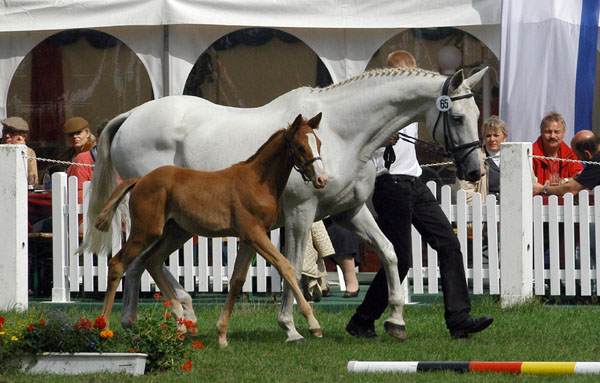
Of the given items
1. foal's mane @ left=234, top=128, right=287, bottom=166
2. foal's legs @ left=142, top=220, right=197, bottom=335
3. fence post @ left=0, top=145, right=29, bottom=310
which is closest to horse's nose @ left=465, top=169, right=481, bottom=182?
foal's mane @ left=234, top=128, right=287, bottom=166

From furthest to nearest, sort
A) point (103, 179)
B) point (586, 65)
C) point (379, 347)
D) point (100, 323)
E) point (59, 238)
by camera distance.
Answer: point (586, 65)
point (59, 238)
point (103, 179)
point (379, 347)
point (100, 323)

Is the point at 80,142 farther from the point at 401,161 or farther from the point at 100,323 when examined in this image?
the point at 100,323

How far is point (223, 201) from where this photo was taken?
672cm

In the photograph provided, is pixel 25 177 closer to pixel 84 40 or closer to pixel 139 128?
pixel 139 128

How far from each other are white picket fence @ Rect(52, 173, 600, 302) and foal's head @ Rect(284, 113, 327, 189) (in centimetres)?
306

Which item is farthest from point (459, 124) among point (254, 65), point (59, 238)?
point (254, 65)

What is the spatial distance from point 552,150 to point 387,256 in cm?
401

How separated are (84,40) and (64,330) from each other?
898 cm

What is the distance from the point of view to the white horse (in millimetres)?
7090

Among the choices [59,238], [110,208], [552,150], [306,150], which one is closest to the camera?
[306,150]

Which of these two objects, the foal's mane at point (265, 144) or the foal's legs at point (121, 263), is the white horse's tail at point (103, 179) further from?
the foal's mane at point (265, 144)

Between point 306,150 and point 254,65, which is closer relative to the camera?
point 306,150

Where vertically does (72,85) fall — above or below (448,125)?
above

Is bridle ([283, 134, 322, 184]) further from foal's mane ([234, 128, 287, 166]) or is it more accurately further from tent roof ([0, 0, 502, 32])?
tent roof ([0, 0, 502, 32])
